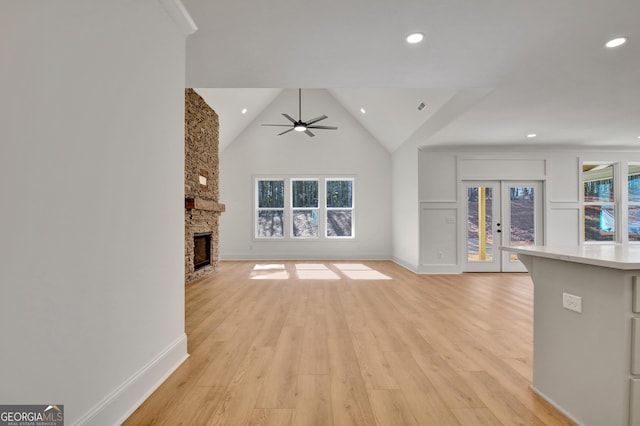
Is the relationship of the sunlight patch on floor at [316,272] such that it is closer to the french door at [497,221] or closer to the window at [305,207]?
the window at [305,207]

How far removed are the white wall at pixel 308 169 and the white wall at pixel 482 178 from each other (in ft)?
6.92

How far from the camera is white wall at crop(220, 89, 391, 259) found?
8102mm

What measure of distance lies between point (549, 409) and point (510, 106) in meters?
3.71

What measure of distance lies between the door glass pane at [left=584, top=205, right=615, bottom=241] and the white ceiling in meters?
2.64

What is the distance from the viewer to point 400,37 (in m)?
2.52

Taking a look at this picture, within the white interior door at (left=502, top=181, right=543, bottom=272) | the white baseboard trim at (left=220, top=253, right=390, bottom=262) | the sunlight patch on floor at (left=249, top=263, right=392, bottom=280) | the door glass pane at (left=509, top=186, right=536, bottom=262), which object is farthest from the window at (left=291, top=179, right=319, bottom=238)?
the door glass pane at (left=509, top=186, right=536, bottom=262)

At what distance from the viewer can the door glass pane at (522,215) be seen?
6.30m

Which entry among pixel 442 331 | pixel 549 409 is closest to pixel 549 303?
pixel 549 409

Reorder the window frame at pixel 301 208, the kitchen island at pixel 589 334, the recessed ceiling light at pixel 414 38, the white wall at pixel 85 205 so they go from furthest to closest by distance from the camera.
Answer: the window frame at pixel 301 208 < the recessed ceiling light at pixel 414 38 < the kitchen island at pixel 589 334 < the white wall at pixel 85 205

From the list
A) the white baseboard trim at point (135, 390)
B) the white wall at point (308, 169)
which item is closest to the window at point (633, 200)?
the white wall at point (308, 169)

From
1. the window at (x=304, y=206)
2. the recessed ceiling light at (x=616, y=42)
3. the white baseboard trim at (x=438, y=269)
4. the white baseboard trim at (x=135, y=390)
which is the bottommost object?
the white baseboard trim at (x=438, y=269)

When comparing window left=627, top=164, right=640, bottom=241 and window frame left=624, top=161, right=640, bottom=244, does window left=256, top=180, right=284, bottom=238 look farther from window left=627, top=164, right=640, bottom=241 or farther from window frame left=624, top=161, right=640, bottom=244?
window left=627, top=164, right=640, bottom=241

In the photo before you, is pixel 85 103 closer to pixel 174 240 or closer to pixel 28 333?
pixel 28 333

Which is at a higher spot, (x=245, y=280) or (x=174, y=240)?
(x=174, y=240)
